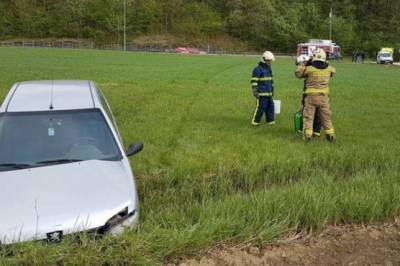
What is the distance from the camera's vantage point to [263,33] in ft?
339

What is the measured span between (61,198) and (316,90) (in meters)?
6.71

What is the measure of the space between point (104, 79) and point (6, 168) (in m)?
20.3

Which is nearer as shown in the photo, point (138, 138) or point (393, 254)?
point (393, 254)

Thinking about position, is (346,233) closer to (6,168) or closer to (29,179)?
(29,179)

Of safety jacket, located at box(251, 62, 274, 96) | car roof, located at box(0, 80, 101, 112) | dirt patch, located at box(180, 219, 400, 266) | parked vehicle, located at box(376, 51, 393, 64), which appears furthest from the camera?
parked vehicle, located at box(376, 51, 393, 64)

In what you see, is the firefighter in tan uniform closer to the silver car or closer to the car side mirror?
the silver car

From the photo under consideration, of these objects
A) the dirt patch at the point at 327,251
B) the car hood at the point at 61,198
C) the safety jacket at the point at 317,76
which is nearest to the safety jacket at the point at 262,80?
the safety jacket at the point at 317,76

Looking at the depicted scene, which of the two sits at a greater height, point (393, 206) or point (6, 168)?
point (6, 168)

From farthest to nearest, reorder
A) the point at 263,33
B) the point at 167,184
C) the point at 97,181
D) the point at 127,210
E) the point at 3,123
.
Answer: the point at 263,33
the point at 167,184
the point at 3,123
the point at 97,181
the point at 127,210

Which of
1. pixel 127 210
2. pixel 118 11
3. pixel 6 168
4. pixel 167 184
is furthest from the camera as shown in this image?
pixel 118 11

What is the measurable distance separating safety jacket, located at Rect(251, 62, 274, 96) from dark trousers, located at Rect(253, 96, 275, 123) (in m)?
0.14

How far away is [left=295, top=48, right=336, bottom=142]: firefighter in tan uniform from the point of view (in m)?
10.1

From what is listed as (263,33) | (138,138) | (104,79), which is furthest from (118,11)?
(138,138)

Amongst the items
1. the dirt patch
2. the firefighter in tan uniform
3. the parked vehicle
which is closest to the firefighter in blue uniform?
the firefighter in tan uniform
